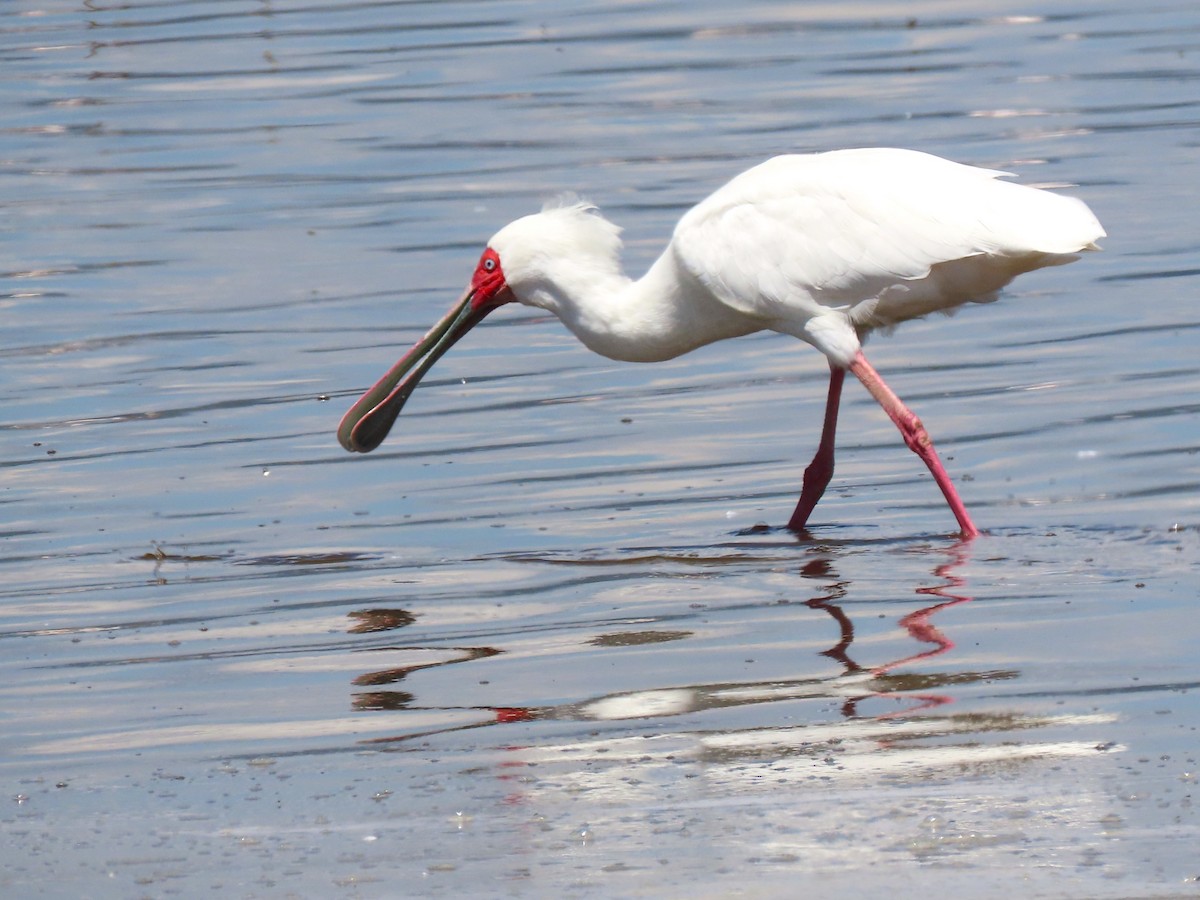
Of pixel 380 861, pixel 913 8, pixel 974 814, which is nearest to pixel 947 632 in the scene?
pixel 974 814

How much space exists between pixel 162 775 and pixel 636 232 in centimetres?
770

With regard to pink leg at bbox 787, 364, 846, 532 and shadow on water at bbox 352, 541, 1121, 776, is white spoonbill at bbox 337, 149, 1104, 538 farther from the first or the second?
shadow on water at bbox 352, 541, 1121, 776

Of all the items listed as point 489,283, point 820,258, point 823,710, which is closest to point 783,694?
point 823,710

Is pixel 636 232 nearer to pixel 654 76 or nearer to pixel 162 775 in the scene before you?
pixel 654 76

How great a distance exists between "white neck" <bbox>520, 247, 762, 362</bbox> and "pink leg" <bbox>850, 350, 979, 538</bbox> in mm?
495

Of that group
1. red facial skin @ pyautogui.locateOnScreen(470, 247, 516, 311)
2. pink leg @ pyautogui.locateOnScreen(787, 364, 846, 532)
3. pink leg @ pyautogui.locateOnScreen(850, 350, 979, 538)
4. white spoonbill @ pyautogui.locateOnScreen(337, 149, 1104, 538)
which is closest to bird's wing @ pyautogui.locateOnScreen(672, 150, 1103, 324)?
white spoonbill @ pyautogui.locateOnScreen(337, 149, 1104, 538)

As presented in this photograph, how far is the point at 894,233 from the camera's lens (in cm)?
868

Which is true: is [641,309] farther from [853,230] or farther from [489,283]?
[853,230]

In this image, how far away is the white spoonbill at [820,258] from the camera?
8.62m

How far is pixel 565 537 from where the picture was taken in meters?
8.55

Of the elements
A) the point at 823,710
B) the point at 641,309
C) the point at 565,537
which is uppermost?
the point at 641,309

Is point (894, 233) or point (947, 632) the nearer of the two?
point (947, 632)

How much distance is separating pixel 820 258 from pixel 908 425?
2.20 feet

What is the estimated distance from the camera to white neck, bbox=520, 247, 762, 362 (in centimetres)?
900
